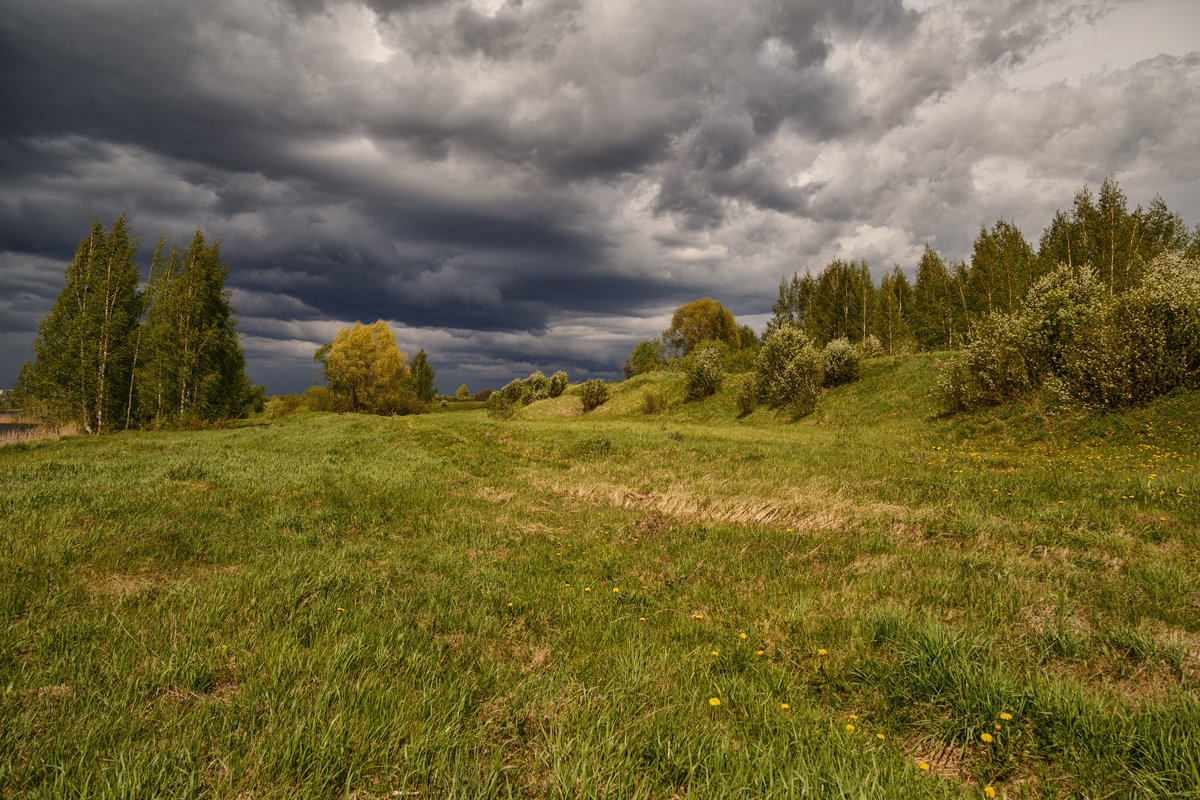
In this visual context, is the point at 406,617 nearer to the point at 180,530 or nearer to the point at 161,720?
the point at 161,720

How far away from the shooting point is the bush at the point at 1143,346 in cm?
1664

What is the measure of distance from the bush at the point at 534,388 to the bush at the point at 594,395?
556 inches

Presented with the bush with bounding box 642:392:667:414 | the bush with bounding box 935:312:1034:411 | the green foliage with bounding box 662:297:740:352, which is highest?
the green foliage with bounding box 662:297:740:352

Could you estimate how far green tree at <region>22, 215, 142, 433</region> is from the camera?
31797 mm

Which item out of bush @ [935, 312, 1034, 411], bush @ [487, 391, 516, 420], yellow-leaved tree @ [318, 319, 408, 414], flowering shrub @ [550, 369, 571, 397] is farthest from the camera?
flowering shrub @ [550, 369, 571, 397]

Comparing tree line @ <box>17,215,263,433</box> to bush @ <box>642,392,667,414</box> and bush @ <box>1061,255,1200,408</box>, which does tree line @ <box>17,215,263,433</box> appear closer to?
bush @ <box>642,392,667,414</box>

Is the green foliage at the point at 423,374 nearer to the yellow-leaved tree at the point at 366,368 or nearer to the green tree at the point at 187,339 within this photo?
the yellow-leaved tree at the point at 366,368

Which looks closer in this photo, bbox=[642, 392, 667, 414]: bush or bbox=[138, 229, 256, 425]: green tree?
bbox=[138, 229, 256, 425]: green tree

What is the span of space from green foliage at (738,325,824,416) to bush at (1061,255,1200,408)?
1611 centimetres

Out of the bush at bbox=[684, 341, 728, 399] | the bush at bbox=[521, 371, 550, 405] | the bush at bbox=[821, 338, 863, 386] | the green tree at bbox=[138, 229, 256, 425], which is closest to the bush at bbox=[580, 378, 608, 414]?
the bush at bbox=[684, 341, 728, 399]

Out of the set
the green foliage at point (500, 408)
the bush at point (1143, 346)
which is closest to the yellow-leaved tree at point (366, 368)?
the green foliage at point (500, 408)

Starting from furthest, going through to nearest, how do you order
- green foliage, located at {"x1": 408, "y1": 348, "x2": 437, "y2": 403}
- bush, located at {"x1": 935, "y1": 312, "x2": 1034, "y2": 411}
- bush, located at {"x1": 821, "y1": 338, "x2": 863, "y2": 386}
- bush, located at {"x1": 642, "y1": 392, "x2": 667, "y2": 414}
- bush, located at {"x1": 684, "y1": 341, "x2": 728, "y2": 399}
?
green foliage, located at {"x1": 408, "y1": 348, "x2": 437, "y2": 403} < bush, located at {"x1": 642, "y1": 392, "x2": 667, "y2": 414} < bush, located at {"x1": 684, "y1": 341, "x2": 728, "y2": 399} < bush, located at {"x1": 821, "y1": 338, "x2": 863, "y2": 386} < bush, located at {"x1": 935, "y1": 312, "x2": 1034, "y2": 411}

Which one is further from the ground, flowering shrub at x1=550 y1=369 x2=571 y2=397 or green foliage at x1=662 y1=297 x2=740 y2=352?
green foliage at x1=662 y1=297 x2=740 y2=352

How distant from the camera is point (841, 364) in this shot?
36.1 metres
